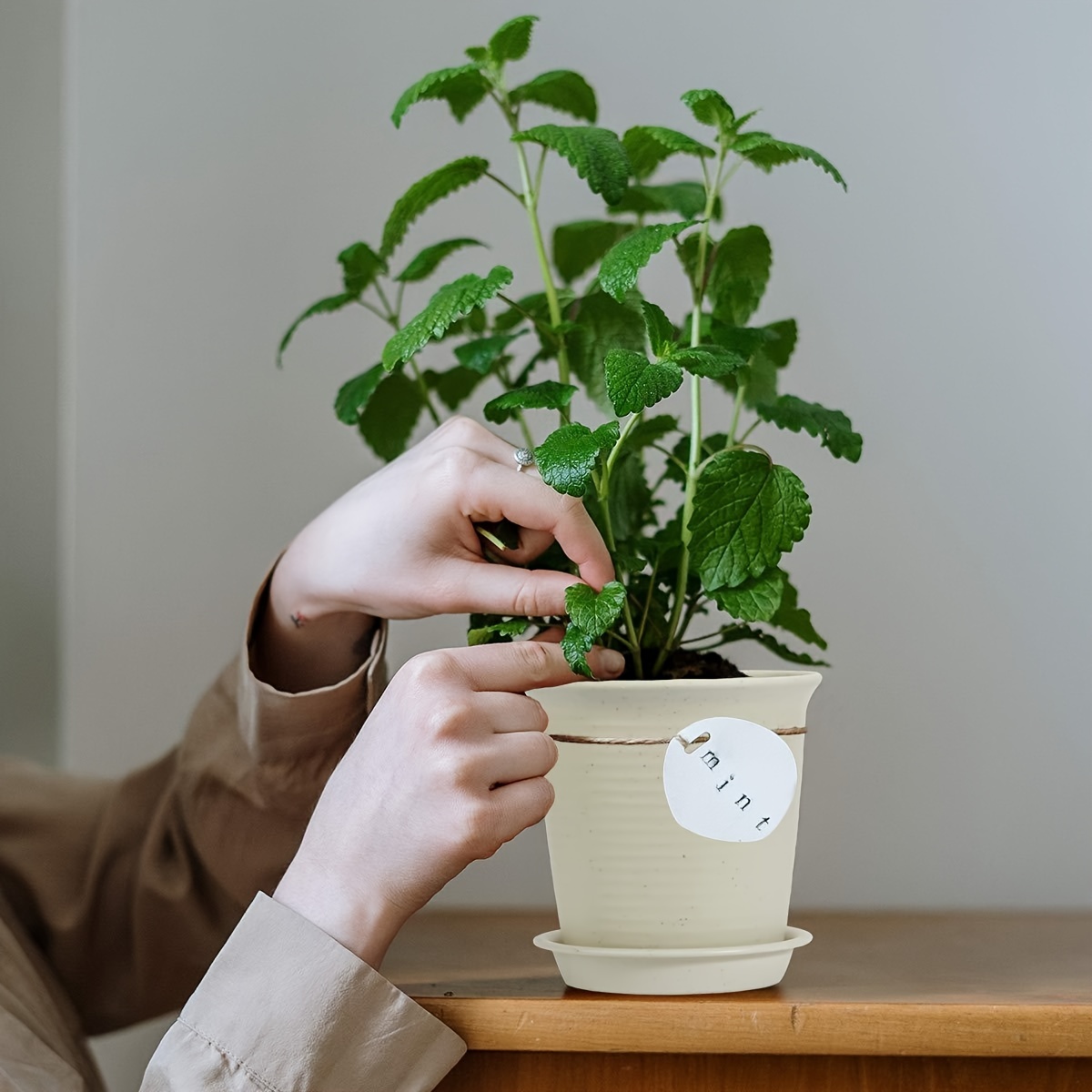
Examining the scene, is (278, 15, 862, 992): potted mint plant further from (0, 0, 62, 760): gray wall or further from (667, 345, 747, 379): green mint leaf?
(0, 0, 62, 760): gray wall

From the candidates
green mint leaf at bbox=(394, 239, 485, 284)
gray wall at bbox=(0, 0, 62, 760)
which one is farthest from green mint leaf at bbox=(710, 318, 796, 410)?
gray wall at bbox=(0, 0, 62, 760)

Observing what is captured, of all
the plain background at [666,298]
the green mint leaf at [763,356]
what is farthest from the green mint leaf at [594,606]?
the plain background at [666,298]

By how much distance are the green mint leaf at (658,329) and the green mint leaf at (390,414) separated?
26 centimetres

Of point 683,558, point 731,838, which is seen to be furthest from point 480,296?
point 731,838

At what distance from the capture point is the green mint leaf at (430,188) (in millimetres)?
784

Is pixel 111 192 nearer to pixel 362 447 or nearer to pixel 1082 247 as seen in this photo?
pixel 362 447

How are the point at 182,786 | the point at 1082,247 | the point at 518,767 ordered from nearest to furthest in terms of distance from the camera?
the point at 518,767 → the point at 182,786 → the point at 1082,247

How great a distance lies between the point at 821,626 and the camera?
1196 mm

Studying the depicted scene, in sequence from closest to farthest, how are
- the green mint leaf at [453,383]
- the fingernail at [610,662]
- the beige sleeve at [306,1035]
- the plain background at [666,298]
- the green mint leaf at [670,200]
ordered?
the beige sleeve at [306,1035]
the fingernail at [610,662]
the green mint leaf at [670,200]
the green mint leaf at [453,383]
the plain background at [666,298]

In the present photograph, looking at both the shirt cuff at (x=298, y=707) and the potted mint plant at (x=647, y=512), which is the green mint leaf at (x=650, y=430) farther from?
the shirt cuff at (x=298, y=707)

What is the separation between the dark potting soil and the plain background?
0.44 metres

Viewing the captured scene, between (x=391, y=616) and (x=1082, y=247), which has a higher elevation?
(x=1082, y=247)

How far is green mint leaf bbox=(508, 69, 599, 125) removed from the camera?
81 centimetres

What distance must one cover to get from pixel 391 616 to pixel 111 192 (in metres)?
0.74
